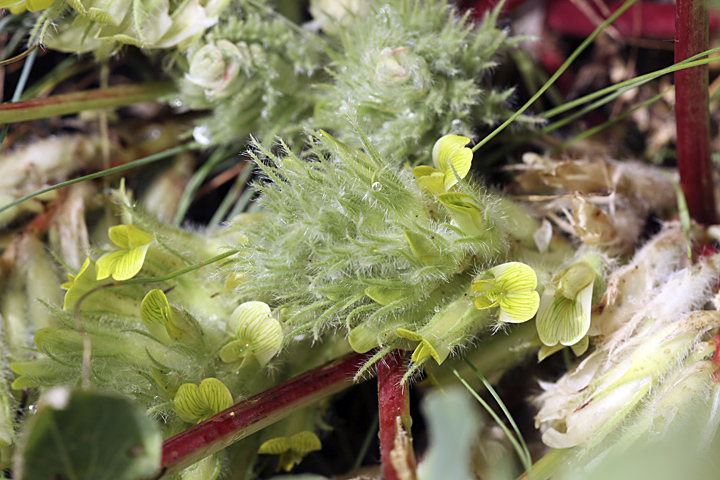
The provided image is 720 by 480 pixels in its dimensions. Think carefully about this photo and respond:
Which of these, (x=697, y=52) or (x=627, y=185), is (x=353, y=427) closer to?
(x=627, y=185)

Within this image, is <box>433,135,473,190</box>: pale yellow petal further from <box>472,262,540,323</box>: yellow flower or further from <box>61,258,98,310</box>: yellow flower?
<box>61,258,98,310</box>: yellow flower

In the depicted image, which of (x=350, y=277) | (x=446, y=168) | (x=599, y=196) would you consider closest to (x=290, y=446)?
(x=350, y=277)

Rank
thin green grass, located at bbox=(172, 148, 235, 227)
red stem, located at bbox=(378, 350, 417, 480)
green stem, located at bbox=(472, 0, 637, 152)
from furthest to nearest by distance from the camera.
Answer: thin green grass, located at bbox=(172, 148, 235, 227) → green stem, located at bbox=(472, 0, 637, 152) → red stem, located at bbox=(378, 350, 417, 480)

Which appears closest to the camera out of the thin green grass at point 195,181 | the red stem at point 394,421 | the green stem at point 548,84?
the red stem at point 394,421

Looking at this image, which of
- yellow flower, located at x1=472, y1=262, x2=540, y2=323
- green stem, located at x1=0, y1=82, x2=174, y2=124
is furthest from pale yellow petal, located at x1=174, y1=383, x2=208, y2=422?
green stem, located at x1=0, y1=82, x2=174, y2=124

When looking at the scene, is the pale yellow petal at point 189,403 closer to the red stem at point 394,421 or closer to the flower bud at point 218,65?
the red stem at point 394,421

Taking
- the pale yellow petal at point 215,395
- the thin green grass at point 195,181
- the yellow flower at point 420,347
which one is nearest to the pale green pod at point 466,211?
the yellow flower at point 420,347
